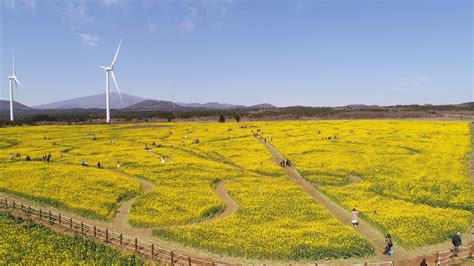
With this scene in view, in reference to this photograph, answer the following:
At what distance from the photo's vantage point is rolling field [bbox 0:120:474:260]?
125ft

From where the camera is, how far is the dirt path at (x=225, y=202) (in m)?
44.8

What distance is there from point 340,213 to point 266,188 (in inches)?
475

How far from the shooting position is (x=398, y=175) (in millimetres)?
60781

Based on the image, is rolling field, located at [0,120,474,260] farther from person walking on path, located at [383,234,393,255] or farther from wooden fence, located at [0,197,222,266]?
wooden fence, located at [0,197,222,266]

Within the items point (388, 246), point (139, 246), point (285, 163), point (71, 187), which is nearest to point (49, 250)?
point (139, 246)

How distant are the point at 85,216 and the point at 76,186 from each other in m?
10.7

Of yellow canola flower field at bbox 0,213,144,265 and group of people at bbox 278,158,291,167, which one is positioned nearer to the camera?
yellow canola flower field at bbox 0,213,144,265

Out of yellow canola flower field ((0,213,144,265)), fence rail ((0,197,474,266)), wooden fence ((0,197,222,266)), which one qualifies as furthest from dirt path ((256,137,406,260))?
yellow canola flower field ((0,213,144,265))

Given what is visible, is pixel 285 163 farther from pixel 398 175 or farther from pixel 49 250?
pixel 49 250

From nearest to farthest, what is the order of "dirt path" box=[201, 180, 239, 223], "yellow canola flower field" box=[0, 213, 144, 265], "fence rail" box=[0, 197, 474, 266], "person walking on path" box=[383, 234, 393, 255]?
"fence rail" box=[0, 197, 474, 266]
"yellow canola flower field" box=[0, 213, 144, 265]
"person walking on path" box=[383, 234, 393, 255]
"dirt path" box=[201, 180, 239, 223]

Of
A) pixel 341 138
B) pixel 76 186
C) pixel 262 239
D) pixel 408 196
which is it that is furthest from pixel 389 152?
pixel 76 186

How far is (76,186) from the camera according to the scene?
5303cm

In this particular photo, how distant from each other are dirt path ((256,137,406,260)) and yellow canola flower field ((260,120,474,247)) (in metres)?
1.04

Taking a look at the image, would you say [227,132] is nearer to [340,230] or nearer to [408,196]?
[408,196]
